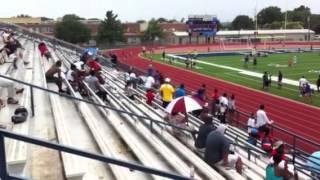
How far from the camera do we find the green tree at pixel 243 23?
127750 millimetres

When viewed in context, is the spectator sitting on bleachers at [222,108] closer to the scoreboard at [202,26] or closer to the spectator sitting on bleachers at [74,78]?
the spectator sitting on bleachers at [74,78]

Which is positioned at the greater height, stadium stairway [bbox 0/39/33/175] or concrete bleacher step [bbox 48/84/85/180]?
stadium stairway [bbox 0/39/33/175]

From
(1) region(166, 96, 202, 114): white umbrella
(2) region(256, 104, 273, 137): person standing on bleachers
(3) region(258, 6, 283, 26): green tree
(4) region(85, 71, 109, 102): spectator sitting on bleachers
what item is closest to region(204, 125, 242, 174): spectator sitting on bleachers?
(1) region(166, 96, 202, 114): white umbrella

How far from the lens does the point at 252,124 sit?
1352 centimetres

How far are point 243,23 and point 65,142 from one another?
126m

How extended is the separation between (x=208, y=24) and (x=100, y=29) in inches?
1266

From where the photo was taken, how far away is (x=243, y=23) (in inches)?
5049

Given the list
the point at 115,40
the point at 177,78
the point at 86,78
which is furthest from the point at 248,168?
the point at 115,40

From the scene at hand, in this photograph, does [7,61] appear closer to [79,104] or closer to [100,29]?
[79,104]

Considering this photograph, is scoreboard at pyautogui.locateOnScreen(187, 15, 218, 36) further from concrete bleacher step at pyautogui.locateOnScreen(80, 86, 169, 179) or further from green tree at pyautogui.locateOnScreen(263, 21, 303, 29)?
green tree at pyautogui.locateOnScreen(263, 21, 303, 29)

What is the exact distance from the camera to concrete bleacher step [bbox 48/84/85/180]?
4848mm

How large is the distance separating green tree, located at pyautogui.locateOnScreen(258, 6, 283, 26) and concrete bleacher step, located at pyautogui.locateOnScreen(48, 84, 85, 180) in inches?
4825

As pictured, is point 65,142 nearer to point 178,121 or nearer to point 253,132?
point 178,121

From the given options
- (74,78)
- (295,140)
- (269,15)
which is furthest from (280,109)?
(269,15)
